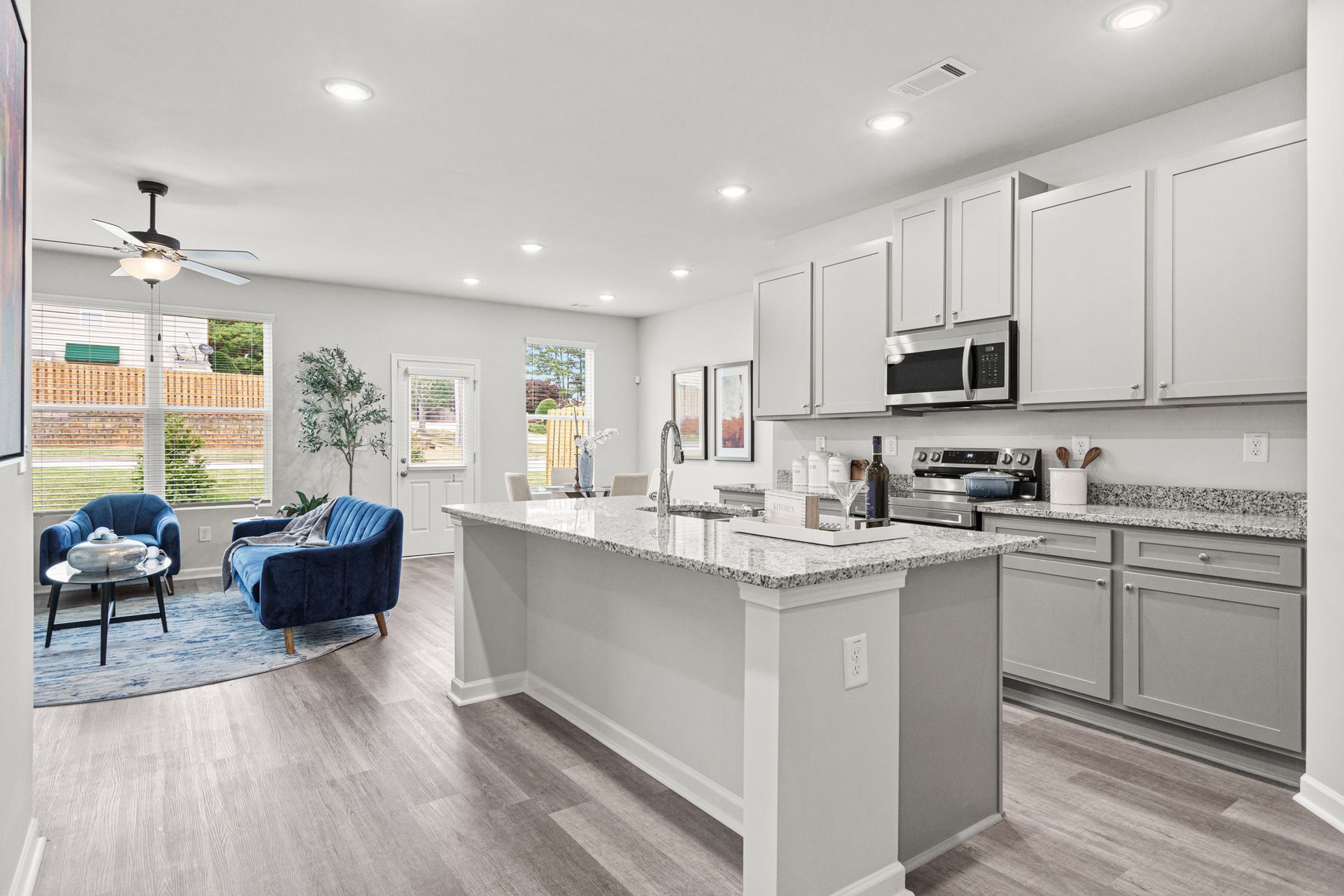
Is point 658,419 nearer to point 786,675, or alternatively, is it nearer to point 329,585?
point 329,585

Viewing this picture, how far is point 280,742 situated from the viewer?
2.90 metres

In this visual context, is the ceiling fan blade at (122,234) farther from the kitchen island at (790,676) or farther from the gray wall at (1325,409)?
the gray wall at (1325,409)

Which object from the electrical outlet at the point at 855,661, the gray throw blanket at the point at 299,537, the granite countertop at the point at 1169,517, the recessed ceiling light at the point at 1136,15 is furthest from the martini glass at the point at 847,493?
the gray throw blanket at the point at 299,537

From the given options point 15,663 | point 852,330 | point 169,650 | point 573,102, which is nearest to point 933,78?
point 573,102

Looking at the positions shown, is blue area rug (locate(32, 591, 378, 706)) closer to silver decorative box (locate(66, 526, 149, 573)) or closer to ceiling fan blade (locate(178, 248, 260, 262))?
silver decorative box (locate(66, 526, 149, 573))

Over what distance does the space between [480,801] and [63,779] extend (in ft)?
4.97

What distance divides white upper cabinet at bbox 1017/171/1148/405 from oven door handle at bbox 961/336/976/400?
22cm

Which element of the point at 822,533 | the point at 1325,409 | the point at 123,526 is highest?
the point at 1325,409

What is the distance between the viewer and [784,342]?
4.81 m

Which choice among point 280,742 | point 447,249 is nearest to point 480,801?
point 280,742

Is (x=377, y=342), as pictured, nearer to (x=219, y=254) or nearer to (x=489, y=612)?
(x=219, y=254)

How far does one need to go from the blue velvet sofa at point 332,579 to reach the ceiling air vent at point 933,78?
Answer: 133 inches

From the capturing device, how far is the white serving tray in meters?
2.03

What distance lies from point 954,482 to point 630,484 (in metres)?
3.25
